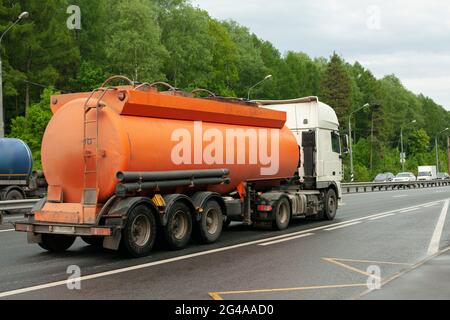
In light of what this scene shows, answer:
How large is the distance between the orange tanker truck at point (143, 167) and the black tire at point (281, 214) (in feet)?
2.82

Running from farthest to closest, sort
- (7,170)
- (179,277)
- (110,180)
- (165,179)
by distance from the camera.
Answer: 1. (7,170)
2. (165,179)
3. (110,180)
4. (179,277)

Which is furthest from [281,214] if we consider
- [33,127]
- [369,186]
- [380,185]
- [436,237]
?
[380,185]

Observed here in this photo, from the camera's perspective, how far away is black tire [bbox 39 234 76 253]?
10.9 meters

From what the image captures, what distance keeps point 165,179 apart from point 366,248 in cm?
415

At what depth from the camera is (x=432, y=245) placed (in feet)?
37.8

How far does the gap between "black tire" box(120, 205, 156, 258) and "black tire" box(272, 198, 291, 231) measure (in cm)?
458

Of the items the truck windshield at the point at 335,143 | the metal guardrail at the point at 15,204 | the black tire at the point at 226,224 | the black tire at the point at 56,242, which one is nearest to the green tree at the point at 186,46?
the metal guardrail at the point at 15,204

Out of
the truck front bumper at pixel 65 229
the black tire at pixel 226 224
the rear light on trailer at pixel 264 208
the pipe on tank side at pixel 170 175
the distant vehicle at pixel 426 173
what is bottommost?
the black tire at pixel 226 224

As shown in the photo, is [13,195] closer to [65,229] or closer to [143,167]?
[65,229]

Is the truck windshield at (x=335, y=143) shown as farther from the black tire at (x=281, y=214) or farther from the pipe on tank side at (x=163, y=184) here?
the pipe on tank side at (x=163, y=184)

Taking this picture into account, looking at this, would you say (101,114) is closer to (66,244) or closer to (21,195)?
(66,244)

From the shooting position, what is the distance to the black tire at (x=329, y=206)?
56.0 feet

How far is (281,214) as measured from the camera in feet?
48.2
